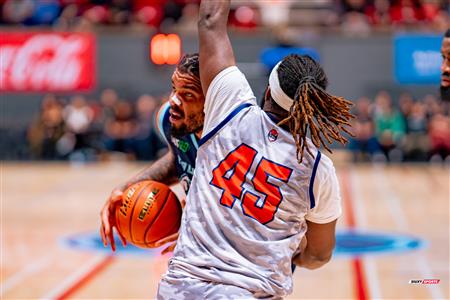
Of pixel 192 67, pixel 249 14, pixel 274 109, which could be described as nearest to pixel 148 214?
pixel 192 67

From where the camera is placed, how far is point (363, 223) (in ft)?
34.9

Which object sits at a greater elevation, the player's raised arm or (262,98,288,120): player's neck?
the player's raised arm

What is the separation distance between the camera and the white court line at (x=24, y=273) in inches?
276

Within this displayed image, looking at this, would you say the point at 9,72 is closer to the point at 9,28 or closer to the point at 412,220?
the point at 9,28

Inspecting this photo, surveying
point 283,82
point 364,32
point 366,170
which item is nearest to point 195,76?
point 283,82

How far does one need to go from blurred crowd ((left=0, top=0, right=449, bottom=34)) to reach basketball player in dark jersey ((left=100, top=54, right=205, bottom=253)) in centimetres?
1603

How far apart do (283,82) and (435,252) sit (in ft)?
19.4

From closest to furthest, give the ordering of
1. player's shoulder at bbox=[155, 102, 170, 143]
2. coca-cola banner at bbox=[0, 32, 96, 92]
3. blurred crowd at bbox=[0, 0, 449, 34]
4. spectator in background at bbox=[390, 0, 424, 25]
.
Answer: player's shoulder at bbox=[155, 102, 170, 143]
coca-cola banner at bbox=[0, 32, 96, 92]
blurred crowd at bbox=[0, 0, 449, 34]
spectator in background at bbox=[390, 0, 424, 25]

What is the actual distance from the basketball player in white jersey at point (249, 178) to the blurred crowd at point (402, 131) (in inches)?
598

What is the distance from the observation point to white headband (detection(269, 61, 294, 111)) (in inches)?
123

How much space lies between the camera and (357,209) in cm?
1198

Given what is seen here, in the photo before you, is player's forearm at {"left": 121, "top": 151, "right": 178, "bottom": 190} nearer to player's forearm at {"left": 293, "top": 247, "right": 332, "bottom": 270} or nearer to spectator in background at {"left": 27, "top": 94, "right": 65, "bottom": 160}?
player's forearm at {"left": 293, "top": 247, "right": 332, "bottom": 270}

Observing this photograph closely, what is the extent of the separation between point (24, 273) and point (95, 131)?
1213 centimetres

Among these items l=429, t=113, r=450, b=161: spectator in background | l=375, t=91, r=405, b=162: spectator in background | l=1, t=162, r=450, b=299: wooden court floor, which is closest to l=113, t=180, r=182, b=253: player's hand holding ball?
l=1, t=162, r=450, b=299: wooden court floor
